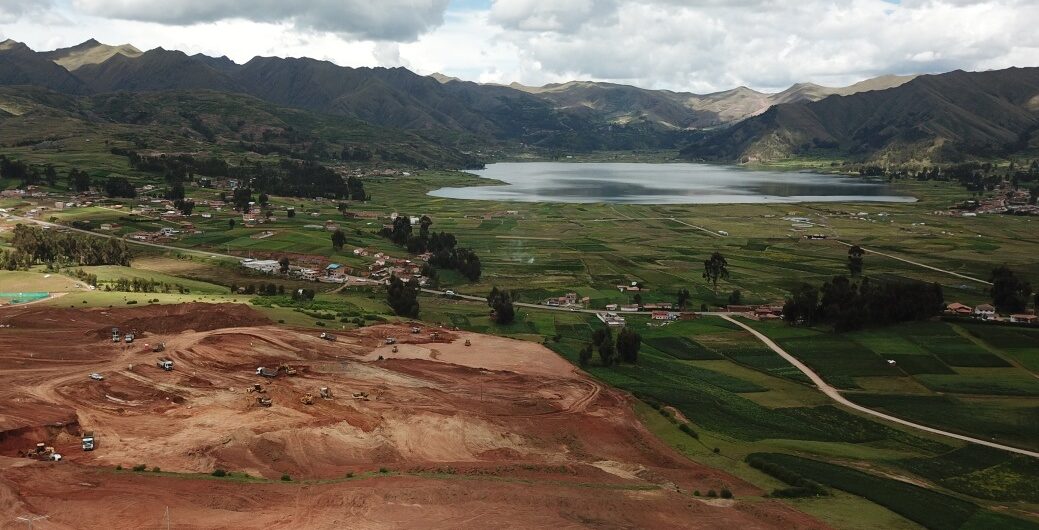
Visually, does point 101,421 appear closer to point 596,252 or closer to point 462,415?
point 462,415

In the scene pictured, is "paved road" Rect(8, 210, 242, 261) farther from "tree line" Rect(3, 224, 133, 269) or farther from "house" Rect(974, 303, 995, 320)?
"house" Rect(974, 303, 995, 320)

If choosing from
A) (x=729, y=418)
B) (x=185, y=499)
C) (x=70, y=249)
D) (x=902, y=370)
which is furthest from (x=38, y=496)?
(x=70, y=249)

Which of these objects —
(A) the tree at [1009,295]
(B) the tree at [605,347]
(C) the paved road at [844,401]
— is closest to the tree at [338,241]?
(B) the tree at [605,347]

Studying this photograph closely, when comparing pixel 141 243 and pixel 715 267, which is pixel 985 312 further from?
pixel 141 243

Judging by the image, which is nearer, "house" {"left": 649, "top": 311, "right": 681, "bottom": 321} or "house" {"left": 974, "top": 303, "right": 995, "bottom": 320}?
"house" {"left": 974, "top": 303, "right": 995, "bottom": 320}

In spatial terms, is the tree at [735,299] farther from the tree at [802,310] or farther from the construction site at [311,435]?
the construction site at [311,435]

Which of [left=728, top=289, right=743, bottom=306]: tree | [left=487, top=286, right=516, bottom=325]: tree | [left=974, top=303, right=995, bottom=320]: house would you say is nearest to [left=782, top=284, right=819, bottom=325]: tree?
[left=728, top=289, right=743, bottom=306]: tree

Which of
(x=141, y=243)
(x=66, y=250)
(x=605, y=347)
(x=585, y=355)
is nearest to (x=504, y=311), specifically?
(x=585, y=355)
